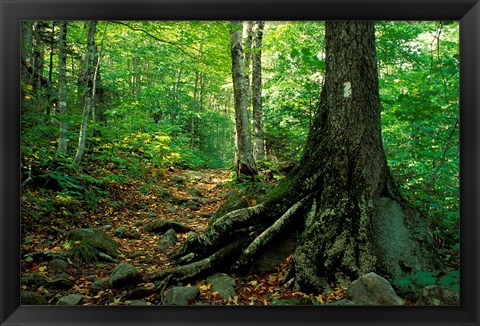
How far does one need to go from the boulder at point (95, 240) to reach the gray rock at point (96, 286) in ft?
1.53

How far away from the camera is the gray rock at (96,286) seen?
245 cm

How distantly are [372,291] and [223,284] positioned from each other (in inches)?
42.7

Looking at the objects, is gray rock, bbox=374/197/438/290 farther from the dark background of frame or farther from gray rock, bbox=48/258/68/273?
gray rock, bbox=48/258/68/273

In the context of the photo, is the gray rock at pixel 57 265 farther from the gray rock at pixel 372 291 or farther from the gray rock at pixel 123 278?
the gray rock at pixel 372 291

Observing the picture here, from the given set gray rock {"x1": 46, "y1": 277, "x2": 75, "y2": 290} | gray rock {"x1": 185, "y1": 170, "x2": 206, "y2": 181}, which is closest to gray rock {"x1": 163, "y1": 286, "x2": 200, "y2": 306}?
gray rock {"x1": 46, "y1": 277, "x2": 75, "y2": 290}

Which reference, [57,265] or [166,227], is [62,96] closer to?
[166,227]

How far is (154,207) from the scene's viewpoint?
5070 mm

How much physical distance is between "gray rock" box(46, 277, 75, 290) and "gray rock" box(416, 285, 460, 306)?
2.55 m

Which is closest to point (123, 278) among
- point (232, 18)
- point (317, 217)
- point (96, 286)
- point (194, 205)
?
point (96, 286)

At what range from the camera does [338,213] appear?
7.59 feet

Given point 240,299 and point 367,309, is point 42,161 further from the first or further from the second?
point 367,309

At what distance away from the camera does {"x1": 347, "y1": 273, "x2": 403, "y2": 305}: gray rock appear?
194 centimetres
